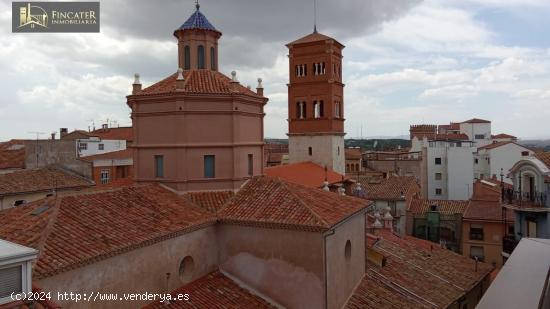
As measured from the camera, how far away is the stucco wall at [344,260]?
13.1 metres

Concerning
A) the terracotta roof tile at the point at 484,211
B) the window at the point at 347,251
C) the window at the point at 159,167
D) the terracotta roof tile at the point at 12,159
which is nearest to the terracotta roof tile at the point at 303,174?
the window at the point at 159,167

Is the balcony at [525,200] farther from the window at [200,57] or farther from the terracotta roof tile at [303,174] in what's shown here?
the window at [200,57]

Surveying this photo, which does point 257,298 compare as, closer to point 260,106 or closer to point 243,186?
point 243,186

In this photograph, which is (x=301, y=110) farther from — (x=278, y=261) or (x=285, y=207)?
(x=278, y=261)

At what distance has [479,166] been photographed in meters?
58.1

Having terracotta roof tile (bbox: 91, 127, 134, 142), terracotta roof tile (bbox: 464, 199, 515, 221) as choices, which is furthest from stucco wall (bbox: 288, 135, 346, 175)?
terracotta roof tile (bbox: 91, 127, 134, 142)

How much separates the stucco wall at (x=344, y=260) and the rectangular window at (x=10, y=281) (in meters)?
7.96

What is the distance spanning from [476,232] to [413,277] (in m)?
20.1

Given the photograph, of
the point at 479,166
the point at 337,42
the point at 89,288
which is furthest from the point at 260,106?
the point at 479,166

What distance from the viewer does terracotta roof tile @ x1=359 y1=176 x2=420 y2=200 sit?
39.0 m

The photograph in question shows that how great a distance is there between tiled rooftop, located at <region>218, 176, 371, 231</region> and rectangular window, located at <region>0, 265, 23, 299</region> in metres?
7.01

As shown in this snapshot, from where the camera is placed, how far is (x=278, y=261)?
522 inches

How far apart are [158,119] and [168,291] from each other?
6.92 metres

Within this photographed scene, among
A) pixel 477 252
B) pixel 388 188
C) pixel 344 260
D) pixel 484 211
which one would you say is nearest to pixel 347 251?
pixel 344 260
